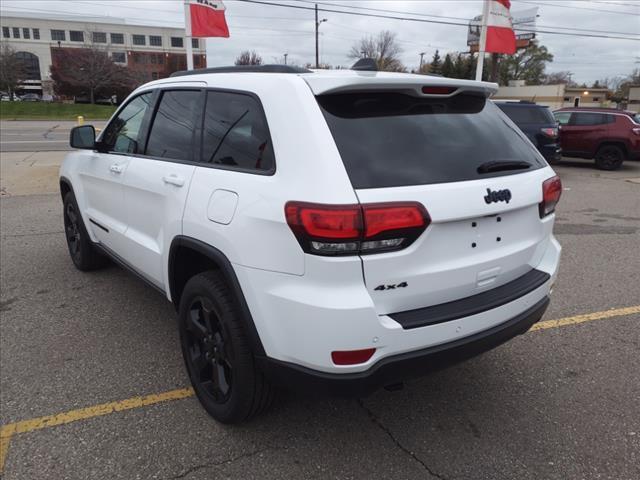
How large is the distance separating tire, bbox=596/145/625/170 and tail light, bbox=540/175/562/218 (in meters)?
13.6

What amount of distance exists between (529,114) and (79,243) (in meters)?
11.3

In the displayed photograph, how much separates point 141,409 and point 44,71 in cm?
10692

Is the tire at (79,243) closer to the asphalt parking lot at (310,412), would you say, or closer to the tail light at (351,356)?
the asphalt parking lot at (310,412)

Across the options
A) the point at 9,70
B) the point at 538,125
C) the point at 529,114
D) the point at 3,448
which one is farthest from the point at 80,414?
the point at 9,70

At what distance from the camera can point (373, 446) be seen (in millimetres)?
2568

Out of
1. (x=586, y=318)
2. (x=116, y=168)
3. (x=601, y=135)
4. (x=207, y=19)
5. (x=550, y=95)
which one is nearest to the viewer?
(x=116, y=168)

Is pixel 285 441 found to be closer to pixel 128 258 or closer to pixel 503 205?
pixel 503 205

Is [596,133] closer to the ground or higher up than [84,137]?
closer to the ground

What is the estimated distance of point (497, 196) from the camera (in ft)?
7.69

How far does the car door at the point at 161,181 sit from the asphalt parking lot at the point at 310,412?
0.69 m

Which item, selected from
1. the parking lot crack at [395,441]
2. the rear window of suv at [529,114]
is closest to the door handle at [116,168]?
the parking lot crack at [395,441]

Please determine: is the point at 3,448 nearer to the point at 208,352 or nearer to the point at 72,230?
the point at 208,352

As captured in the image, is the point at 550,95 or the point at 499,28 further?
the point at 550,95

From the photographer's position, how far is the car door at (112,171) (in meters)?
3.61
